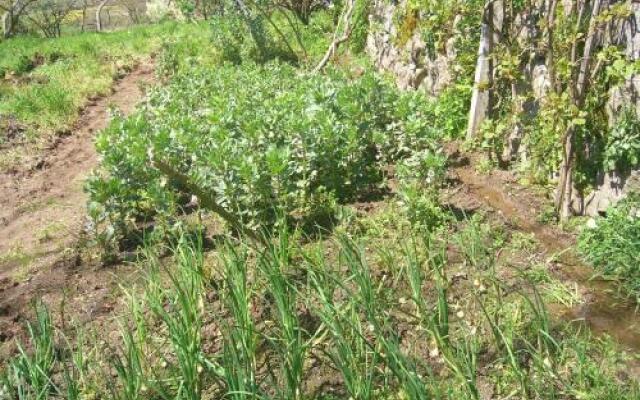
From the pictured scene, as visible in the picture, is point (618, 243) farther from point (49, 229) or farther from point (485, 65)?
point (49, 229)

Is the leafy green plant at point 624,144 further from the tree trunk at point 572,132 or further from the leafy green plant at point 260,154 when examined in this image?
the leafy green plant at point 260,154

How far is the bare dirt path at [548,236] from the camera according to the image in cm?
360

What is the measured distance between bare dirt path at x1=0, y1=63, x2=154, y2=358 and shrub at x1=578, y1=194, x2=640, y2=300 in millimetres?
3151

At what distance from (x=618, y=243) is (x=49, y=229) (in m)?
4.62

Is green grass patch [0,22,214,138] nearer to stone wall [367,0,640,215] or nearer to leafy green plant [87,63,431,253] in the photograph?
leafy green plant [87,63,431,253]

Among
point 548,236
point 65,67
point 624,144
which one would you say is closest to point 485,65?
point 624,144

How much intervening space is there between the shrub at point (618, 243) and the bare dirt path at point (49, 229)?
3.15m

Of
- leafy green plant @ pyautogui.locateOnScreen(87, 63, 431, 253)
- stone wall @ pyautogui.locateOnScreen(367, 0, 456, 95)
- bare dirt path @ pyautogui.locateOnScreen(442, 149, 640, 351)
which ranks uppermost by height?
stone wall @ pyautogui.locateOnScreen(367, 0, 456, 95)

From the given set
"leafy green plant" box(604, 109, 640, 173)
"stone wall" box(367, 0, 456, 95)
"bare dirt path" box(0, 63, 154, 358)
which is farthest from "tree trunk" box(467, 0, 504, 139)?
"bare dirt path" box(0, 63, 154, 358)

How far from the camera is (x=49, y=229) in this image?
5.68m

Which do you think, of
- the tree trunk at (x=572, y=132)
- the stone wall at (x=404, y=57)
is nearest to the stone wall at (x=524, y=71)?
the stone wall at (x=404, y=57)

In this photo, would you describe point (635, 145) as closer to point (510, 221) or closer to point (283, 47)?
point (510, 221)

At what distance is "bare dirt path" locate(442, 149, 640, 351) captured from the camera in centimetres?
360

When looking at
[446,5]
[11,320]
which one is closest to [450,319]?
[11,320]
